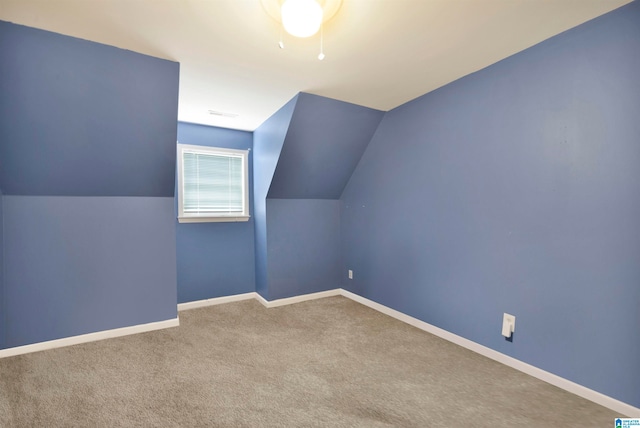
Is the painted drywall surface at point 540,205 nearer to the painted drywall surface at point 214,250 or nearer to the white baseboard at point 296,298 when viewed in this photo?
the white baseboard at point 296,298

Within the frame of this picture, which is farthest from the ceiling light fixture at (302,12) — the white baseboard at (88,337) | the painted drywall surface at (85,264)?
the white baseboard at (88,337)

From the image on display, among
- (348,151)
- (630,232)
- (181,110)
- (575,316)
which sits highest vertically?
(181,110)

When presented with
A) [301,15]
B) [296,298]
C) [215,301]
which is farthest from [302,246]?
[301,15]

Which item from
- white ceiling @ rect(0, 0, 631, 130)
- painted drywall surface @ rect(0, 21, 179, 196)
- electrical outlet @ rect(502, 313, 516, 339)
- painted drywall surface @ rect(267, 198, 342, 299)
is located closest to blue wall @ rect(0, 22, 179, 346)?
painted drywall surface @ rect(0, 21, 179, 196)

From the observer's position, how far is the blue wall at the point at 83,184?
76.6 inches

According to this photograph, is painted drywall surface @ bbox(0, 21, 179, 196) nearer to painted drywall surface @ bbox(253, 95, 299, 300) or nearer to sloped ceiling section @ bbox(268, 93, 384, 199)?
painted drywall surface @ bbox(253, 95, 299, 300)

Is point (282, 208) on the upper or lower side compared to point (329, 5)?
lower

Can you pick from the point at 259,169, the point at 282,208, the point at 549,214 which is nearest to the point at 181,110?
the point at 259,169

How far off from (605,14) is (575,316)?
1833 millimetres

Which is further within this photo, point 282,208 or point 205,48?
point 282,208

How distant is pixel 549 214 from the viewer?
1879 mm

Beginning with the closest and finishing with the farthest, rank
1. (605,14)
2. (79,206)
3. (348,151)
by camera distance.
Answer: (605,14) → (79,206) → (348,151)

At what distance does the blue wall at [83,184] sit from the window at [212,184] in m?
0.59

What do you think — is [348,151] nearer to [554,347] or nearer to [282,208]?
[282,208]
